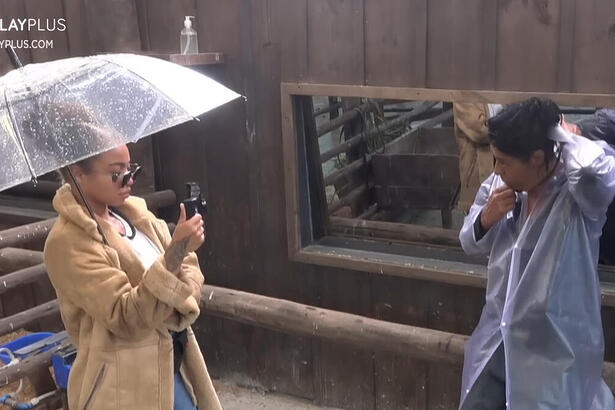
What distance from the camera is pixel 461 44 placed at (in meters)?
3.09

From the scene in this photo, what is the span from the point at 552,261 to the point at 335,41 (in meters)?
1.79

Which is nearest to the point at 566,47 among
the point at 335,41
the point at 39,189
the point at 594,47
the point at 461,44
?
the point at 594,47

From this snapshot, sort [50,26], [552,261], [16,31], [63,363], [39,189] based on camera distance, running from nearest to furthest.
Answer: [552,261] → [63,363] → [50,26] → [16,31] → [39,189]

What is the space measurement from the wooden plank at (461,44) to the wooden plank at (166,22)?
4.24 ft

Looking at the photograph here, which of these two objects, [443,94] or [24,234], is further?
[24,234]

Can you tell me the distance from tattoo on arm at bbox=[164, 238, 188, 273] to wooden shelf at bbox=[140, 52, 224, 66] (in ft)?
5.69

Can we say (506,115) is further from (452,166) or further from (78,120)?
(452,166)

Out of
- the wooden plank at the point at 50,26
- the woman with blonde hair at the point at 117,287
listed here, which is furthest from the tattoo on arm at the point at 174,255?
the wooden plank at the point at 50,26

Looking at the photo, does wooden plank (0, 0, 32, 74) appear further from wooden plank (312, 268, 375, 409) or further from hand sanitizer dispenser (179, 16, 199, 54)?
wooden plank (312, 268, 375, 409)

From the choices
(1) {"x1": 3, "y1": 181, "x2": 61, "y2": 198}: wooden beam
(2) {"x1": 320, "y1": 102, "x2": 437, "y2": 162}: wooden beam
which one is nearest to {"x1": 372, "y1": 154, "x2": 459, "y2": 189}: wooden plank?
(2) {"x1": 320, "y1": 102, "x2": 437, "y2": 162}: wooden beam

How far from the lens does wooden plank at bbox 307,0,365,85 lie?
331 cm

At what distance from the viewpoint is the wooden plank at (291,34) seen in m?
3.46

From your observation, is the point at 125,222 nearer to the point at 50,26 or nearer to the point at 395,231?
the point at 395,231

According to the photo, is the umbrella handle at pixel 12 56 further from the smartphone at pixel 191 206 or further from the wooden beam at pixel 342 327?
the wooden beam at pixel 342 327
